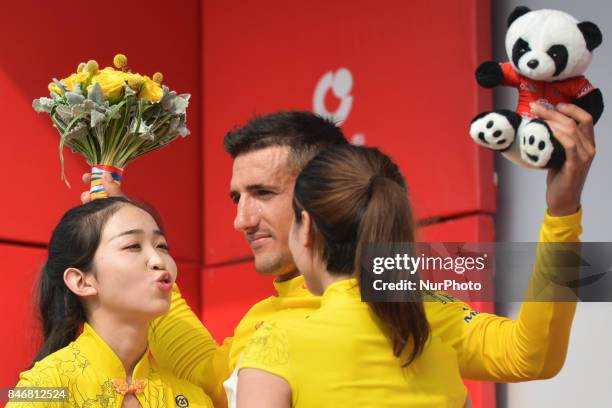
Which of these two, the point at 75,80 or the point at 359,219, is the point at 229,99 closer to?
the point at 75,80

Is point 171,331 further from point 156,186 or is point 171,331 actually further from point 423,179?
point 156,186

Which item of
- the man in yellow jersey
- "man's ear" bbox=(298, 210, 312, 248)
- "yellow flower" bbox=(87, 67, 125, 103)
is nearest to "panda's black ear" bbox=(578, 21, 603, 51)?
the man in yellow jersey

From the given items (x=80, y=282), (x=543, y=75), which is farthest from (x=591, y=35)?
(x=80, y=282)

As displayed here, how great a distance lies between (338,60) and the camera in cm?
359

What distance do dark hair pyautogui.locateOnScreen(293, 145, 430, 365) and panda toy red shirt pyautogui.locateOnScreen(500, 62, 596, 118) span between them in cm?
28

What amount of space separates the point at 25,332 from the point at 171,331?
3.56 feet

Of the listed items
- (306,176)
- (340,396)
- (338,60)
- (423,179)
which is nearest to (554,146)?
(306,176)

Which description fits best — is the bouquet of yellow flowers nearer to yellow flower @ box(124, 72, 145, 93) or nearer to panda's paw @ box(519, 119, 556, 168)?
yellow flower @ box(124, 72, 145, 93)

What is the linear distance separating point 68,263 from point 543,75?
3.48ft

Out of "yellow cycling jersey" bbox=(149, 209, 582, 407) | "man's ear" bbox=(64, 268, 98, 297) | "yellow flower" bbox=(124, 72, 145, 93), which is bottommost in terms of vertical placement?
"yellow cycling jersey" bbox=(149, 209, 582, 407)

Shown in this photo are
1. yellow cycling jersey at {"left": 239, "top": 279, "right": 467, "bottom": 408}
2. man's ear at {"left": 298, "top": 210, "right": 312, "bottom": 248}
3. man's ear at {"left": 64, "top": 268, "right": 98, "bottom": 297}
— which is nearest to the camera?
yellow cycling jersey at {"left": 239, "top": 279, "right": 467, "bottom": 408}

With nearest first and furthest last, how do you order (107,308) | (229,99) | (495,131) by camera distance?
1. (495,131)
2. (107,308)
3. (229,99)

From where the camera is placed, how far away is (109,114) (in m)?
2.39

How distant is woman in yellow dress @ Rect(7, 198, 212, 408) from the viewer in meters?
2.14
